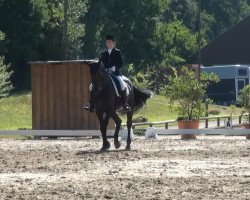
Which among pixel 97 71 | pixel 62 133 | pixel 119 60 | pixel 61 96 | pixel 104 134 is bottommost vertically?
pixel 62 133

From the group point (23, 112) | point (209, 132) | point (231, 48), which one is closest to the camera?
point (209, 132)

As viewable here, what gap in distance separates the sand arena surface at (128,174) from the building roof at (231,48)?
7639 cm

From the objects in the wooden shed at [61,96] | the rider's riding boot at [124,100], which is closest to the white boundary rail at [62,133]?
the wooden shed at [61,96]

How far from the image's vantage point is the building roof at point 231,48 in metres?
95.2

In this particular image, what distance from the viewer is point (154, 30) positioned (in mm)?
83125

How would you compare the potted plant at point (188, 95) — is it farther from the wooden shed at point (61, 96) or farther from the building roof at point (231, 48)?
the building roof at point (231, 48)

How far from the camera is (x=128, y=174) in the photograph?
13164 mm

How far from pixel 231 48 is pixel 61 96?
222 ft

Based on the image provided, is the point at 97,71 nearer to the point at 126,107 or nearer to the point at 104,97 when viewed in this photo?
the point at 104,97

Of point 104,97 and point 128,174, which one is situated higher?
point 104,97

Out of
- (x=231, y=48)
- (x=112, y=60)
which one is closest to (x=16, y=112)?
(x=112, y=60)

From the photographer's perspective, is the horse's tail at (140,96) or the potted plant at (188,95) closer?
the horse's tail at (140,96)

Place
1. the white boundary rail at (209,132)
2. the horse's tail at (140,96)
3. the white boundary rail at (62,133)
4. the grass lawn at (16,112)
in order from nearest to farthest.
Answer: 1. the horse's tail at (140,96)
2. the white boundary rail at (209,132)
3. the white boundary rail at (62,133)
4. the grass lawn at (16,112)

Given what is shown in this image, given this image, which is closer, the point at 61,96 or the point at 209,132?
the point at 209,132
